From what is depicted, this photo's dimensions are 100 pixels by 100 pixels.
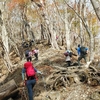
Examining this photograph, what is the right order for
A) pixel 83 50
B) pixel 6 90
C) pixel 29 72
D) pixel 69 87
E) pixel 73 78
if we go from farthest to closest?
pixel 83 50 < pixel 73 78 < pixel 69 87 < pixel 6 90 < pixel 29 72

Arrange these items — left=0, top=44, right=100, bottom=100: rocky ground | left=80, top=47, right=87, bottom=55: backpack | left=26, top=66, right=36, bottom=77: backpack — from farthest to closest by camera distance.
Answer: left=80, top=47, right=87, bottom=55: backpack → left=0, top=44, right=100, bottom=100: rocky ground → left=26, top=66, right=36, bottom=77: backpack

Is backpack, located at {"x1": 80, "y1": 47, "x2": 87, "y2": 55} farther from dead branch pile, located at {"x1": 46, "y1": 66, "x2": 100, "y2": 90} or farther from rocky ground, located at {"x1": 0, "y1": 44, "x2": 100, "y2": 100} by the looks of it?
dead branch pile, located at {"x1": 46, "y1": 66, "x2": 100, "y2": 90}

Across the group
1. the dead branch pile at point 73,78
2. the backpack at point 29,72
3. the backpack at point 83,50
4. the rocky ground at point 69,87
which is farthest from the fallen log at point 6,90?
the backpack at point 83,50

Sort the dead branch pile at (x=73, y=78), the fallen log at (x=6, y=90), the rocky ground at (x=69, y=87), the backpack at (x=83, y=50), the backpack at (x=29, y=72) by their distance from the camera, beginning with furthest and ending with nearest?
1. the backpack at (x=83, y=50)
2. the dead branch pile at (x=73, y=78)
3. the fallen log at (x=6, y=90)
4. the rocky ground at (x=69, y=87)
5. the backpack at (x=29, y=72)

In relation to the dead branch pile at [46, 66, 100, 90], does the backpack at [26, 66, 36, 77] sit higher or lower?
higher

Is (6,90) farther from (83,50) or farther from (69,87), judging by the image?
(83,50)

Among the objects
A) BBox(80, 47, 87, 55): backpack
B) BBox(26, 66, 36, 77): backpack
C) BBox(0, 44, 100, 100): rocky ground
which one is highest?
BBox(26, 66, 36, 77): backpack

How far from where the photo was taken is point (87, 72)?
42.1 feet

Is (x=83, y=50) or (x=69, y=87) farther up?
(x=83, y=50)

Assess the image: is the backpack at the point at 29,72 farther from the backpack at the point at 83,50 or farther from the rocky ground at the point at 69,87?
the backpack at the point at 83,50

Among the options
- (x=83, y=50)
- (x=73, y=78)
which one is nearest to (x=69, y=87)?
(x=73, y=78)

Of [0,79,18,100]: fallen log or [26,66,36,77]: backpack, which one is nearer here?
[26,66,36,77]: backpack

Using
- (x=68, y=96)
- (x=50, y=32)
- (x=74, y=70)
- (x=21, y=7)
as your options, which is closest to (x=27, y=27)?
(x=21, y=7)

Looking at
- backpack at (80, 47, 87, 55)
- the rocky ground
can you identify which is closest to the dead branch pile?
the rocky ground
